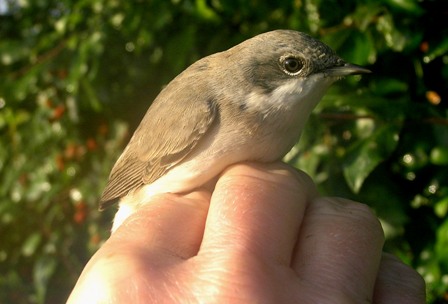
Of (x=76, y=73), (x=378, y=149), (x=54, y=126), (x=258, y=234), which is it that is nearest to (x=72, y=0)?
(x=76, y=73)

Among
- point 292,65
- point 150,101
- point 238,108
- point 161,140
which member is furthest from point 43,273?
point 292,65

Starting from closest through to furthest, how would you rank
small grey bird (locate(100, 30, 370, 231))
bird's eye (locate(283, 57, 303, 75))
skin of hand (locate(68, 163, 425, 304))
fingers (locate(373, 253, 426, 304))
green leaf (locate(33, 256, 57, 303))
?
skin of hand (locate(68, 163, 425, 304))
fingers (locate(373, 253, 426, 304))
small grey bird (locate(100, 30, 370, 231))
bird's eye (locate(283, 57, 303, 75))
green leaf (locate(33, 256, 57, 303))

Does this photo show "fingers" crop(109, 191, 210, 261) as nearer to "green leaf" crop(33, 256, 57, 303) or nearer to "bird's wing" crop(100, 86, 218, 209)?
"bird's wing" crop(100, 86, 218, 209)

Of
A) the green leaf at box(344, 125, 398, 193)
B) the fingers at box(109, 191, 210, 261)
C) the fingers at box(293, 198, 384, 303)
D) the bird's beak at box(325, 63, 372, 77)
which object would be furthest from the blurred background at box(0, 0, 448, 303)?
the fingers at box(109, 191, 210, 261)

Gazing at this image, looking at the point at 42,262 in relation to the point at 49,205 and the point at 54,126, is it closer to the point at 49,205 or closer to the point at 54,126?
the point at 49,205

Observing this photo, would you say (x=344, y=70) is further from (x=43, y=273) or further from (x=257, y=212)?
(x=43, y=273)

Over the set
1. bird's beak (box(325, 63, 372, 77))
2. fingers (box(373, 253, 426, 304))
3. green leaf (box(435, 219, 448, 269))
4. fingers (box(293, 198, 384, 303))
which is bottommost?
green leaf (box(435, 219, 448, 269))

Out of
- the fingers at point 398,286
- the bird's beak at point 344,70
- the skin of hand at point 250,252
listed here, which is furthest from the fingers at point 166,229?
the bird's beak at point 344,70

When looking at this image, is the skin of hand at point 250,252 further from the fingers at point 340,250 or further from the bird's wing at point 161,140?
the bird's wing at point 161,140
